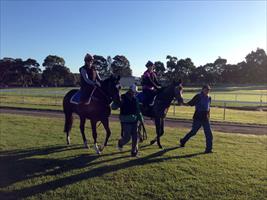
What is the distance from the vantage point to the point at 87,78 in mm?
8438

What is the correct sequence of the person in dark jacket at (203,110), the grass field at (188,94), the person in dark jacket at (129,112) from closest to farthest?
the person in dark jacket at (129,112) → the person in dark jacket at (203,110) → the grass field at (188,94)

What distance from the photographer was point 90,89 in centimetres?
866

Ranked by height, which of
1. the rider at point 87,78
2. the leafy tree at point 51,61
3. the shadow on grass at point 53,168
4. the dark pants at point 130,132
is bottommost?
the shadow on grass at point 53,168

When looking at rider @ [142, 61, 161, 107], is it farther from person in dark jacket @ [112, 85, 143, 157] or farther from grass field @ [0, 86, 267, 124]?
grass field @ [0, 86, 267, 124]

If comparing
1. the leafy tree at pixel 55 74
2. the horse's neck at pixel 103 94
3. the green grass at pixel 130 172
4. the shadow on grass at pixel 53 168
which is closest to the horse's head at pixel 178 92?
the green grass at pixel 130 172

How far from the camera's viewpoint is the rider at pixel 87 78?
8.46 m

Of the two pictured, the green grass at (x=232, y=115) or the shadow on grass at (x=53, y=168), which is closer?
the shadow on grass at (x=53, y=168)

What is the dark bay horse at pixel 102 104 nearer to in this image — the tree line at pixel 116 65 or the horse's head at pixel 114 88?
the horse's head at pixel 114 88

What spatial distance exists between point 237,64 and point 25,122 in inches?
3954

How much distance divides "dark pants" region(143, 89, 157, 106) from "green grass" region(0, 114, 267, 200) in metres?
1.42

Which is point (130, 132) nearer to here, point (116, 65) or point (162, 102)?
point (162, 102)

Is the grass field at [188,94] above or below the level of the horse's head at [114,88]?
below

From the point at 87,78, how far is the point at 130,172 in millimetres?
2911

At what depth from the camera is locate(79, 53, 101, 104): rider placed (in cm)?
846
